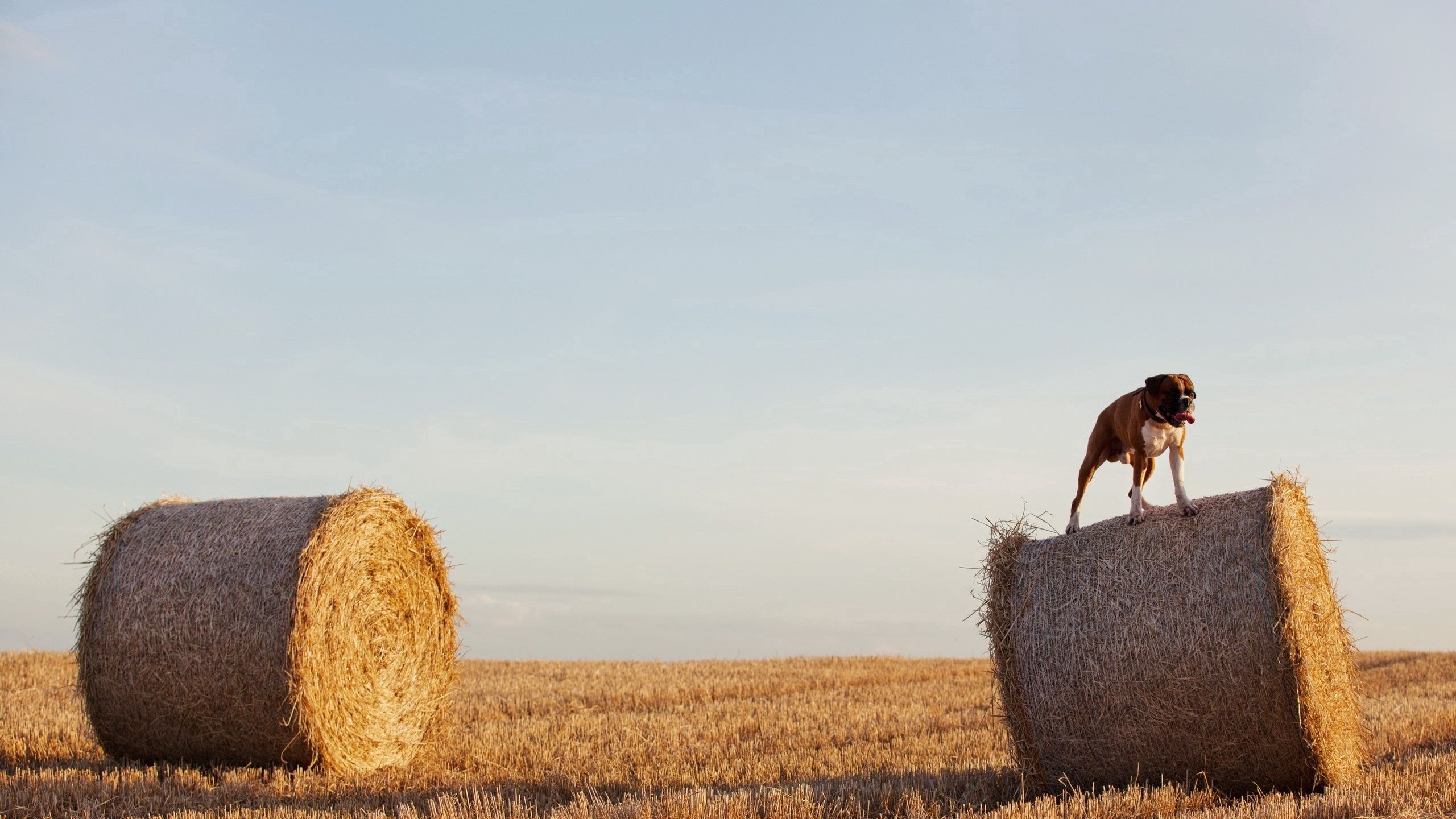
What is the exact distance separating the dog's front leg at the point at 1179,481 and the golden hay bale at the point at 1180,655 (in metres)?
0.07

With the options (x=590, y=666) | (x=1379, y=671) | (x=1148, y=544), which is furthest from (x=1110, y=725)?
(x=1379, y=671)

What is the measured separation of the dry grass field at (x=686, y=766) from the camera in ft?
21.5

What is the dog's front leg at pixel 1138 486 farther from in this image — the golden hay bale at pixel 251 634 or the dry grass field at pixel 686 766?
the golden hay bale at pixel 251 634

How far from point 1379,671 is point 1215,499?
1273cm

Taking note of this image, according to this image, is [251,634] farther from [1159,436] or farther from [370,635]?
[1159,436]

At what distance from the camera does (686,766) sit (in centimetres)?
866

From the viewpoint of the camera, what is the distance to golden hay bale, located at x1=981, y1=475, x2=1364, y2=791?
23.3 feet

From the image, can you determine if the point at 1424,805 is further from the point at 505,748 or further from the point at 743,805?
the point at 505,748

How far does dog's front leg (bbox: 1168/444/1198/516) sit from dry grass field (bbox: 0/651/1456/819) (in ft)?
5.91

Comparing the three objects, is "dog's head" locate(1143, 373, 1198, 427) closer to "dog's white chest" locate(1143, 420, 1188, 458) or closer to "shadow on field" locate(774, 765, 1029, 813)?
"dog's white chest" locate(1143, 420, 1188, 458)

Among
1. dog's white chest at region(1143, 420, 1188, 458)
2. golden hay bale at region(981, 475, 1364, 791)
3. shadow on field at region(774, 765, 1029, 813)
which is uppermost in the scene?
dog's white chest at region(1143, 420, 1188, 458)

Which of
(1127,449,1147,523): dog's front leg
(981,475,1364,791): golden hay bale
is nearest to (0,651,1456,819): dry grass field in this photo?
(981,475,1364,791): golden hay bale

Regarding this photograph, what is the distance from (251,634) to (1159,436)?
260 inches

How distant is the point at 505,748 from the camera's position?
9492mm
